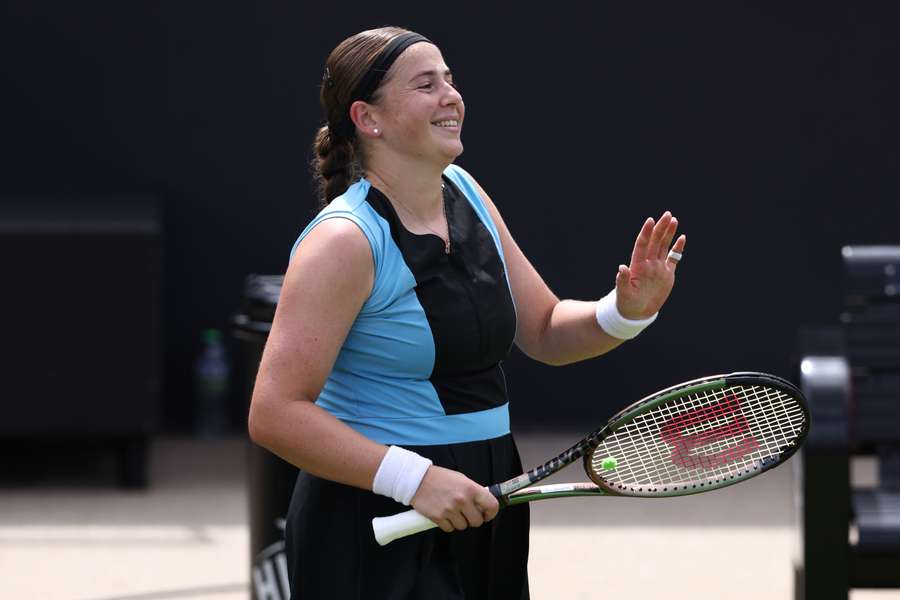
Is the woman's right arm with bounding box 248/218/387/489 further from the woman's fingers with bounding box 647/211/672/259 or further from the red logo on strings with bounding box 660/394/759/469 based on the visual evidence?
the red logo on strings with bounding box 660/394/759/469

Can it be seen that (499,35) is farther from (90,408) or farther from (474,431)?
(474,431)

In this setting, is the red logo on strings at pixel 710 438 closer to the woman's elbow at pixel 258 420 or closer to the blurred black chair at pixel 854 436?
the woman's elbow at pixel 258 420

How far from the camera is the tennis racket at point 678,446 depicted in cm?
291

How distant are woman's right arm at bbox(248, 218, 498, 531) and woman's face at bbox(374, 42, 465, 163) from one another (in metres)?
0.24

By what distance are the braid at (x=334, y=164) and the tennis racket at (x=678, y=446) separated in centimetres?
60

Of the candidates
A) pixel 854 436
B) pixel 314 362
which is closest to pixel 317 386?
pixel 314 362

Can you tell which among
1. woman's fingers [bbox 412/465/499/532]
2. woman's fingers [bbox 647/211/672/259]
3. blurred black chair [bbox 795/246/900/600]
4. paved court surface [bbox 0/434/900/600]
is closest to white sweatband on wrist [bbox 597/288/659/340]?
woman's fingers [bbox 647/211/672/259]

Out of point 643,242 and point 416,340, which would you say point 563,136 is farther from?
point 416,340

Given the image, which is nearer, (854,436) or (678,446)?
(678,446)

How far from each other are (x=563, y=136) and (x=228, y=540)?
2583 mm

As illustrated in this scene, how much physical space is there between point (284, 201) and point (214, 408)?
3.19 feet

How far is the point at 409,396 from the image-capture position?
9.44 feet

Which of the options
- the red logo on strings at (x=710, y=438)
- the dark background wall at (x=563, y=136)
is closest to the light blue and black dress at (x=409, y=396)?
the red logo on strings at (x=710, y=438)

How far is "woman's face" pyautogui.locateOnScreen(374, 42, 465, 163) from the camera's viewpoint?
2904mm
